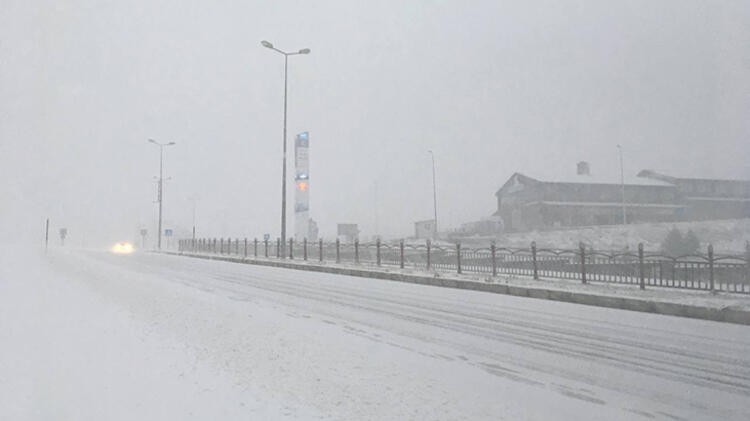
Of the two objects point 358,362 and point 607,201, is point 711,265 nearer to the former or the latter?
point 358,362

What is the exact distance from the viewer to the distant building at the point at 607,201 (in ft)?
198

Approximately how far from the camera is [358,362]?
20.1 ft

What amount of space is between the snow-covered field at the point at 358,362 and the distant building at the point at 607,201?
5188cm

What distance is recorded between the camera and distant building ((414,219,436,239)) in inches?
2285

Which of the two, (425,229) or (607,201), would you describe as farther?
(607,201)

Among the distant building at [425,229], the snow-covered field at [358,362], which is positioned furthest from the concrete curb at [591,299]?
the distant building at [425,229]

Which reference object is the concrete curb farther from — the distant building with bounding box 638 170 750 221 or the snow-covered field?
the distant building with bounding box 638 170 750 221

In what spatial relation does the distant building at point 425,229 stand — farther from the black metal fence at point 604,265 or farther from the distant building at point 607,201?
the black metal fence at point 604,265

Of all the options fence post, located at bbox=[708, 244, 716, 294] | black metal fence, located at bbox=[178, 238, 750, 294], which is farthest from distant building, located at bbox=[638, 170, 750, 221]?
fence post, located at bbox=[708, 244, 716, 294]

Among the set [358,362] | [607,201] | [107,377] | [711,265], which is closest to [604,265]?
[711,265]

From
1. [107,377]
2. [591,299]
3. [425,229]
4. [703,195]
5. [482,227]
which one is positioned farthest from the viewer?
[703,195]

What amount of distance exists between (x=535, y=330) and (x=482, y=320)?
3.57 feet

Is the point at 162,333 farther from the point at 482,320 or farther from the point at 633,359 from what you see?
the point at 633,359

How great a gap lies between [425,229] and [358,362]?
52.9 metres
